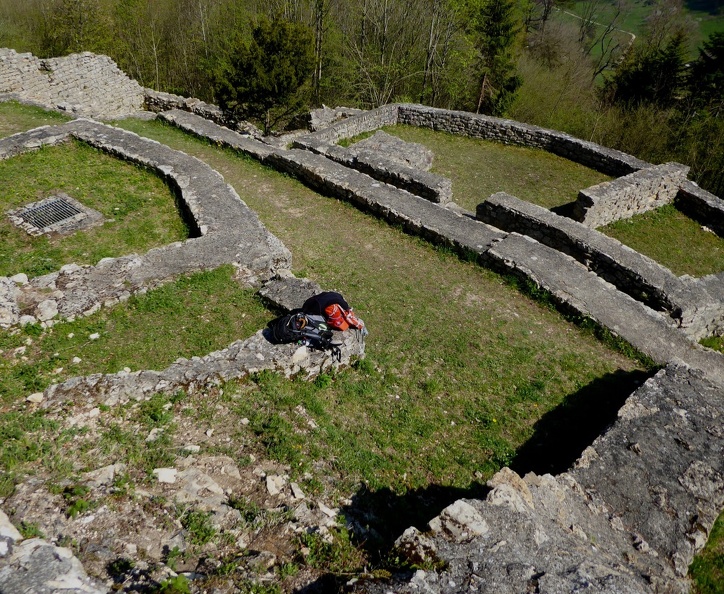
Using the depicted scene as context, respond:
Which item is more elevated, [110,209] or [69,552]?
[69,552]

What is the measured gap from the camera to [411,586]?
12.4 feet

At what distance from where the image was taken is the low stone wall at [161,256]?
25.2 ft

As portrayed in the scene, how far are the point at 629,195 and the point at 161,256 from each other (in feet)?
40.4

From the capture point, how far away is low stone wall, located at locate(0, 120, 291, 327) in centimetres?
768

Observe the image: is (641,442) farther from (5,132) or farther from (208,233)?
(5,132)

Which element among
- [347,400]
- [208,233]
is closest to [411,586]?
[347,400]

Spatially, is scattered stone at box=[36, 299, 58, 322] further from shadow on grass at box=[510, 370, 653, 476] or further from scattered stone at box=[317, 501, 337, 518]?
shadow on grass at box=[510, 370, 653, 476]

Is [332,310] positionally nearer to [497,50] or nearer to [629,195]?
[629,195]

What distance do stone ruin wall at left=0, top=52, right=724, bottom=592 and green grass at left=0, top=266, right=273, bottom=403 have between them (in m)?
0.82

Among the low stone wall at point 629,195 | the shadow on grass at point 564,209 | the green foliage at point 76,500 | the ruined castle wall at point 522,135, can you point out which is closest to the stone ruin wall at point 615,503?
the green foliage at point 76,500

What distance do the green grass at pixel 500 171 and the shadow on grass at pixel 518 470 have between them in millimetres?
8023

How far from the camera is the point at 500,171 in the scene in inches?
654

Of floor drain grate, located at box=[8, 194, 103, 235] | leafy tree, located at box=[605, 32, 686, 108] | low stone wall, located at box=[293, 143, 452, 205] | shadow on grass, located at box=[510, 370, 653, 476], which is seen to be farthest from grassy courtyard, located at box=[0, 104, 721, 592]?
leafy tree, located at box=[605, 32, 686, 108]

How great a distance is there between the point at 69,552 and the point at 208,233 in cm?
690
